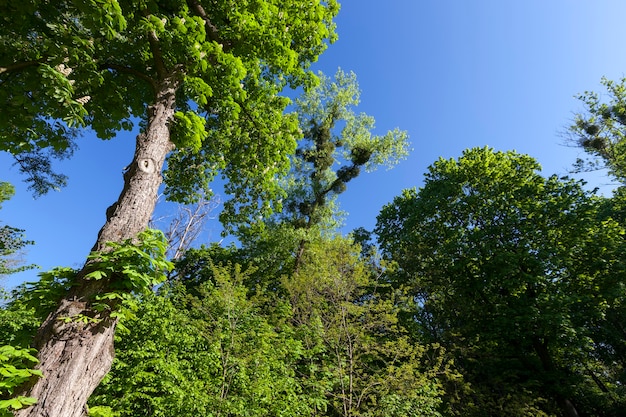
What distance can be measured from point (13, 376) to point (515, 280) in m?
13.4

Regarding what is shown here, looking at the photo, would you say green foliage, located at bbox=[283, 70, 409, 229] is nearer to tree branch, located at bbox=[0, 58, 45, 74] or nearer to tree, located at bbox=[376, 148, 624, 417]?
tree, located at bbox=[376, 148, 624, 417]

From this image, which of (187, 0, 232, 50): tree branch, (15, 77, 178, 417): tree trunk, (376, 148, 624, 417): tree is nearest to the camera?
(15, 77, 178, 417): tree trunk

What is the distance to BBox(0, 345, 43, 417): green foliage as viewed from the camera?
2.18 metres

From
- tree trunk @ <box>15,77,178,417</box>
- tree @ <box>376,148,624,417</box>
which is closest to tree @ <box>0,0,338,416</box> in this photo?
tree trunk @ <box>15,77,178,417</box>

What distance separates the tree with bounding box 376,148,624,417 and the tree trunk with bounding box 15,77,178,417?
1043 centimetres

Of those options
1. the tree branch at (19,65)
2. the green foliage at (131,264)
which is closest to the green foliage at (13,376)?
the green foliage at (131,264)

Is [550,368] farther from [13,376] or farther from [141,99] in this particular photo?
[141,99]

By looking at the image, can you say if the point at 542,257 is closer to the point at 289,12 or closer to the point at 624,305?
the point at 624,305

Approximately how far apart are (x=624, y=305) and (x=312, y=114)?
47.3 ft

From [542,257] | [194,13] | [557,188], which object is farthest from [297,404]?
[557,188]

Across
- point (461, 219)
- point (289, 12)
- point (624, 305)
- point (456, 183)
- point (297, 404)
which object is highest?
point (456, 183)

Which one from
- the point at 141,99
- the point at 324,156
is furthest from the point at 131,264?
the point at 324,156

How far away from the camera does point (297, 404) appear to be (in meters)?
6.89

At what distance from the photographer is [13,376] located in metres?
2.29
